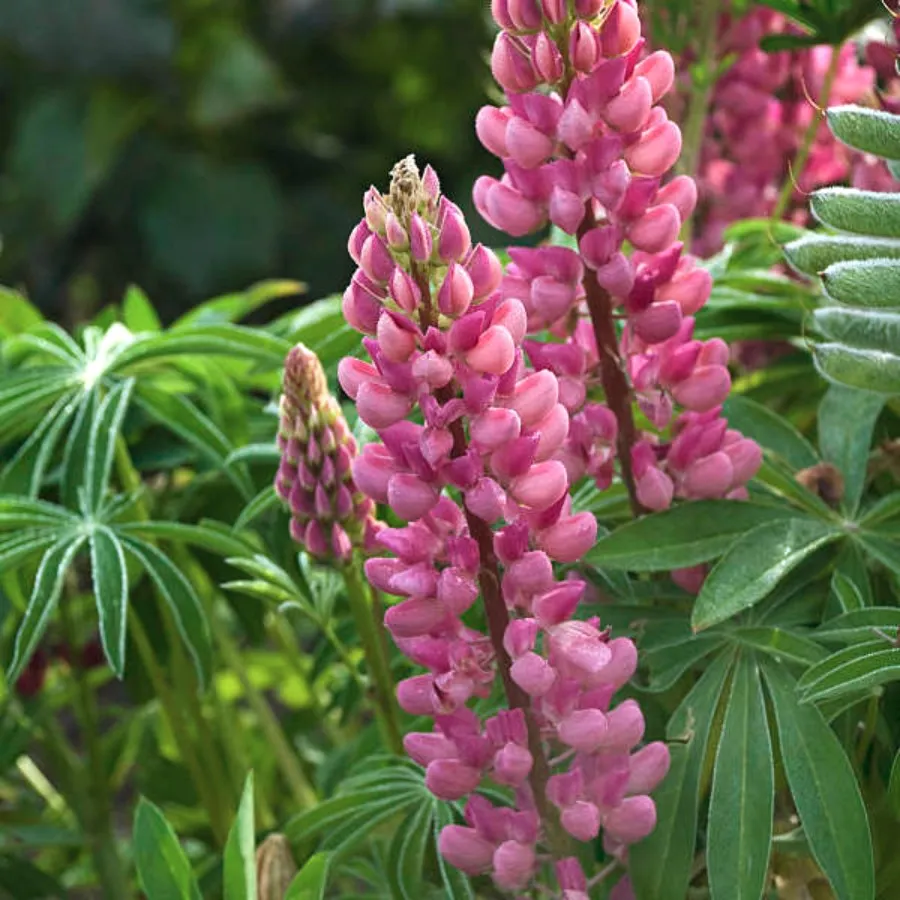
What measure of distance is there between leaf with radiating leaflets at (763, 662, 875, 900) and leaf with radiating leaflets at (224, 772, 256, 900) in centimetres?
24

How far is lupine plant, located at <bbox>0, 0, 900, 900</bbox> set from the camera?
0.66m

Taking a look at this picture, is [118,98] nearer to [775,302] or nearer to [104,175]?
[104,175]

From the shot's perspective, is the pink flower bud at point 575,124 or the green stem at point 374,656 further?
the green stem at point 374,656

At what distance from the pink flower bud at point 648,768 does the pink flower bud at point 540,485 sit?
12 centimetres

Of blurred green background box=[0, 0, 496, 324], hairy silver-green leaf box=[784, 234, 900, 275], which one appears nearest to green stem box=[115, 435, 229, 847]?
hairy silver-green leaf box=[784, 234, 900, 275]

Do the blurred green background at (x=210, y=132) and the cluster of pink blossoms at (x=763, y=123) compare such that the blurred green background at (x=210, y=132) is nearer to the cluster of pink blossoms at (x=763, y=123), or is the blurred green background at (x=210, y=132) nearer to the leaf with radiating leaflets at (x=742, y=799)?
the cluster of pink blossoms at (x=763, y=123)

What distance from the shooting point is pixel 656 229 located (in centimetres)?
74

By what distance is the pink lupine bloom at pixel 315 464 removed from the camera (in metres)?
0.79

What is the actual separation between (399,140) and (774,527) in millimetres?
3334

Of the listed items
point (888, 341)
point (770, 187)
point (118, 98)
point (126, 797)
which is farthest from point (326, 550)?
point (118, 98)

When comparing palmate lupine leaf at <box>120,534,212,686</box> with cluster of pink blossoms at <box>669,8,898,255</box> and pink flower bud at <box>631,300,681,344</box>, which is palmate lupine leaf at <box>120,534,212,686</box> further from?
cluster of pink blossoms at <box>669,8,898,255</box>

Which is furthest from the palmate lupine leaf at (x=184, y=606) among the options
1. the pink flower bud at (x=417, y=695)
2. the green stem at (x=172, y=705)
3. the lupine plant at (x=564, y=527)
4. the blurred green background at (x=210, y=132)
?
the blurred green background at (x=210, y=132)

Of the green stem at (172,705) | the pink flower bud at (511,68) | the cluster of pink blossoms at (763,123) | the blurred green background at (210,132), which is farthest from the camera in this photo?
the blurred green background at (210,132)

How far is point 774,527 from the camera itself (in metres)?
0.80
